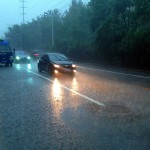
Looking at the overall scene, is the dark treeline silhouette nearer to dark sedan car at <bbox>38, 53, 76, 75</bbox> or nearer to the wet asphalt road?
dark sedan car at <bbox>38, 53, 76, 75</bbox>

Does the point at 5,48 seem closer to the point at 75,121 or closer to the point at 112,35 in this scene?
the point at 112,35

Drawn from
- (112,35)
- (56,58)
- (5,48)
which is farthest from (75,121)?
(5,48)

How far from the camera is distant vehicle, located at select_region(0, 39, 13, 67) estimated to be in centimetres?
3986

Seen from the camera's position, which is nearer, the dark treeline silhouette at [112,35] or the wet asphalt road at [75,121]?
the wet asphalt road at [75,121]

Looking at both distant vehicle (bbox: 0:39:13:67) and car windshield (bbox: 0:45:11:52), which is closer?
distant vehicle (bbox: 0:39:13:67)

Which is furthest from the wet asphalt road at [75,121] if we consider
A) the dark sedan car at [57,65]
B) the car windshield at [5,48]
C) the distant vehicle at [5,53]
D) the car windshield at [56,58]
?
the car windshield at [5,48]

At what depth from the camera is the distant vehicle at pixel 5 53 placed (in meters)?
39.9

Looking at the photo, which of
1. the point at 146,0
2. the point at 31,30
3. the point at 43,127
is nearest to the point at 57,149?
the point at 43,127

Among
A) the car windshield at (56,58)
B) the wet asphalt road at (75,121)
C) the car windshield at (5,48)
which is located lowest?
the wet asphalt road at (75,121)

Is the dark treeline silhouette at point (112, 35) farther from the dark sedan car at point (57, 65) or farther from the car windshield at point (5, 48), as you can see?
the car windshield at point (5, 48)

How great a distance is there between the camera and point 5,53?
39938 millimetres

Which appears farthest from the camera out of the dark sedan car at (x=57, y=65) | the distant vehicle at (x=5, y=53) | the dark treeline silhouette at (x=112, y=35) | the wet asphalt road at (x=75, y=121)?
the distant vehicle at (x=5, y=53)

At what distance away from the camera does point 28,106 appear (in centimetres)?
1269

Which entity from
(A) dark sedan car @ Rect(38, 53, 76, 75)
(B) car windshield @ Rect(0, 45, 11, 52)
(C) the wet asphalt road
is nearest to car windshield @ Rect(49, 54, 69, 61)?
(A) dark sedan car @ Rect(38, 53, 76, 75)
